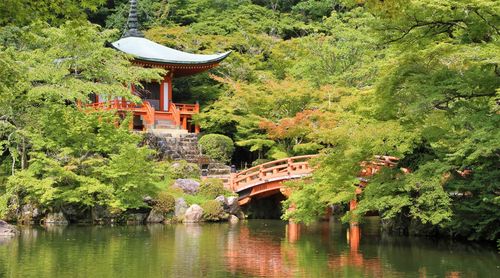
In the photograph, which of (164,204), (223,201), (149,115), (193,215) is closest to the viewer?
(164,204)

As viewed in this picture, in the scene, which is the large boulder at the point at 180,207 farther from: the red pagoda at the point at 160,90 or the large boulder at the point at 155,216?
the red pagoda at the point at 160,90

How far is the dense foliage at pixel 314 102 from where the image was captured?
1519cm

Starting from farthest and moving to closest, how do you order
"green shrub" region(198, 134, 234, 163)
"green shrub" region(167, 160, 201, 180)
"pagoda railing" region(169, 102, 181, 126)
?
"pagoda railing" region(169, 102, 181, 126) → "green shrub" region(198, 134, 234, 163) → "green shrub" region(167, 160, 201, 180)

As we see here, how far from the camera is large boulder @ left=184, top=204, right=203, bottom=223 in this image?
2277 cm

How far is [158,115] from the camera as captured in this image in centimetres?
3027

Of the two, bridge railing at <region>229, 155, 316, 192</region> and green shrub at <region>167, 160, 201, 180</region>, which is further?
green shrub at <region>167, 160, 201, 180</region>

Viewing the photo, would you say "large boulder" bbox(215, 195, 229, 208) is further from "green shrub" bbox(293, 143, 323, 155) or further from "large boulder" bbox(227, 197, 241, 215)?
"green shrub" bbox(293, 143, 323, 155)

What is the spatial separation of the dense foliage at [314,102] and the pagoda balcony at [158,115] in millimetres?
884

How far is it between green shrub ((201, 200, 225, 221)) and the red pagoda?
6.79 metres

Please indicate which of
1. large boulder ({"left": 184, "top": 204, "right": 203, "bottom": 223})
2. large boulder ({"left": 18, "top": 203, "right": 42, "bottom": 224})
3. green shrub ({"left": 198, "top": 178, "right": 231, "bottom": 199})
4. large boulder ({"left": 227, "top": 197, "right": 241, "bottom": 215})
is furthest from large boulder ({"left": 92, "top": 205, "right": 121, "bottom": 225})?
large boulder ({"left": 227, "top": 197, "right": 241, "bottom": 215})

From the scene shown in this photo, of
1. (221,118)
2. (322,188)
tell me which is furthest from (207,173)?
(322,188)

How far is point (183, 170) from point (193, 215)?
9.77ft

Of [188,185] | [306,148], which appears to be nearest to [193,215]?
[188,185]

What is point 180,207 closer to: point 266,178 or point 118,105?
point 266,178
